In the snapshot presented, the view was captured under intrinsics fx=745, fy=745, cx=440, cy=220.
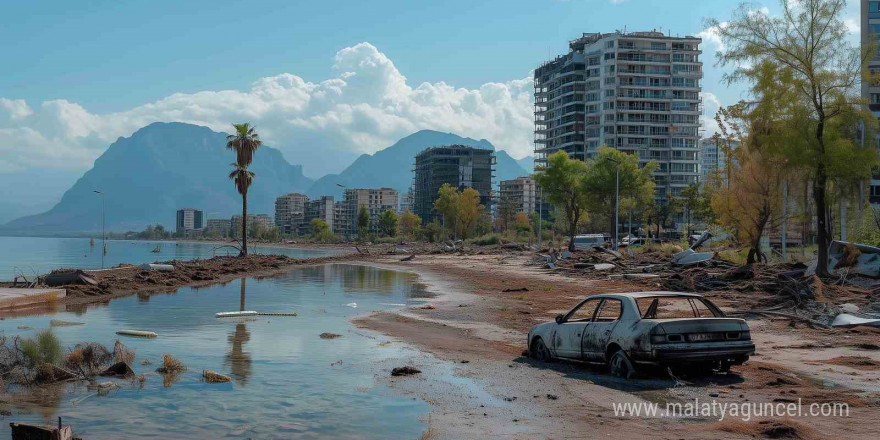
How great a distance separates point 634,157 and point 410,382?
75763mm

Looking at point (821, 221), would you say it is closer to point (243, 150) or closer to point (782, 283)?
point (782, 283)

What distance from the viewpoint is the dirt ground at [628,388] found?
8.36m

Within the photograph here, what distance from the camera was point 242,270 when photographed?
53469 mm

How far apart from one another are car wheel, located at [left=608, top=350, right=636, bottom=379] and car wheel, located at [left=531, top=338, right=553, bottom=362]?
192 centimetres

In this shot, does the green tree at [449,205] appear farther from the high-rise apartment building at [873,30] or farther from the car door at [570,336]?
the car door at [570,336]

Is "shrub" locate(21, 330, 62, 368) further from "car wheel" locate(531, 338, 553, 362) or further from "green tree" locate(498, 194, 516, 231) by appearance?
"green tree" locate(498, 194, 516, 231)

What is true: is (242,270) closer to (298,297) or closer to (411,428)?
(298,297)

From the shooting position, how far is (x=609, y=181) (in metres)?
78.5

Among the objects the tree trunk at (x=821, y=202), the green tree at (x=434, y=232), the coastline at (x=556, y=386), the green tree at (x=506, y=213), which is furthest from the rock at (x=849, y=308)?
the green tree at (x=506, y=213)

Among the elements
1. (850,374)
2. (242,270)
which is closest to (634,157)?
(242,270)

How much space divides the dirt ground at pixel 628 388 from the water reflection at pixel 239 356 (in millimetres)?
2759

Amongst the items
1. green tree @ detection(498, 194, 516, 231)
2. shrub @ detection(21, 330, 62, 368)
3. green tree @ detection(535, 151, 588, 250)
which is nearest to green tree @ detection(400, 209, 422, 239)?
green tree @ detection(498, 194, 516, 231)

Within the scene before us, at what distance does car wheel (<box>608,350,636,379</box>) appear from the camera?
1130cm

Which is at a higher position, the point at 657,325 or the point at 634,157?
the point at 634,157
